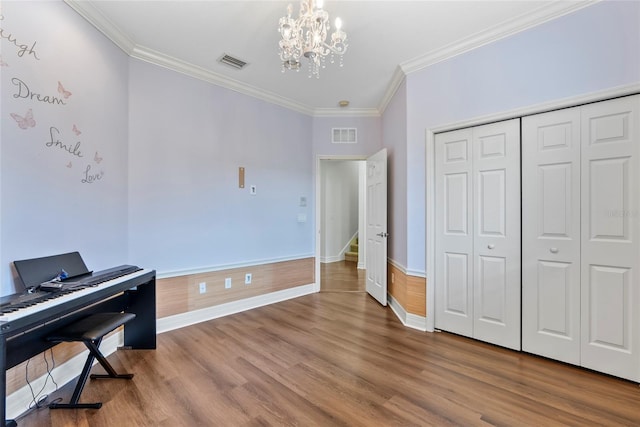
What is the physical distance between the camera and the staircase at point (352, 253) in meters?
6.78

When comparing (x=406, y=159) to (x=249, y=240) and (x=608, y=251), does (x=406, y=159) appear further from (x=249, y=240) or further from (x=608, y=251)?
(x=249, y=240)

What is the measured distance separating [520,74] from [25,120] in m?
3.66

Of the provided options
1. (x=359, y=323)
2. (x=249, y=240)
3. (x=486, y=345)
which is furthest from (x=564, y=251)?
(x=249, y=240)

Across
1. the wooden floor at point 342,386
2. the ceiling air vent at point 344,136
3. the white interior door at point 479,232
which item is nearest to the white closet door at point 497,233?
the white interior door at point 479,232

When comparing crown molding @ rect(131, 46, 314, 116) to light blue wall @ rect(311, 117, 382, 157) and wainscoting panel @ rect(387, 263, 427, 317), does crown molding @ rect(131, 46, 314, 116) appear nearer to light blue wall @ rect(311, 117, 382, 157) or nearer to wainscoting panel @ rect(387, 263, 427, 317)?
light blue wall @ rect(311, 117, 382, 157)

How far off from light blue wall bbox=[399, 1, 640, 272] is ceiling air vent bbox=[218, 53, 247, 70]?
184 centimetres

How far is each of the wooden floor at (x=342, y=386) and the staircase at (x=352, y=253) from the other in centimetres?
397

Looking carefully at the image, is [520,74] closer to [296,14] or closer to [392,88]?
[392,88]

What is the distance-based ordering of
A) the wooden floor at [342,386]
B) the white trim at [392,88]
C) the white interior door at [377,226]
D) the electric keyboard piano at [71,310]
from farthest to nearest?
the white interior door at [377,226]
the white trim at [392,88]
the wooden floor at [342,386]
the electric keyboard piano at [71,310]

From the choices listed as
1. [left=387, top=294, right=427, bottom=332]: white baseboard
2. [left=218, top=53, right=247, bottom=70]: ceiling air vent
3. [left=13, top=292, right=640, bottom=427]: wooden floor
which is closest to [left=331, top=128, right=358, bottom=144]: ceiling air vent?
[left=218, top=53, right=247, bottom=70]: ceiling air vent

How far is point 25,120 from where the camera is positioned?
1.78 metres

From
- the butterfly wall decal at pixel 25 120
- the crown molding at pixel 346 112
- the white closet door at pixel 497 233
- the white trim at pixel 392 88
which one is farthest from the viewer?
the crown molding at pixel 346 112

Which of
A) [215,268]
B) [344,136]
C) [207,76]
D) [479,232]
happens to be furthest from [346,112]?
[215,268]

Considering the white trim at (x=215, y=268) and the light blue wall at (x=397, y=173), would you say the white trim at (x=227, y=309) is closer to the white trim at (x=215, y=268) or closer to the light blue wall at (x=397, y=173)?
the white trim at (x=215, y=268)
